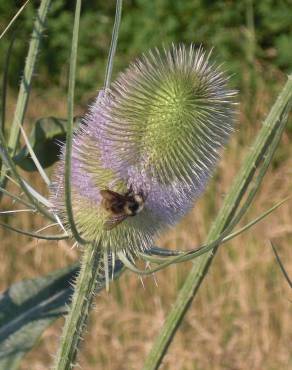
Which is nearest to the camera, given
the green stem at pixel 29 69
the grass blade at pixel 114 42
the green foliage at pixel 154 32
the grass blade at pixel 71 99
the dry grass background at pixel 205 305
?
the grass blade at pixel 71 99

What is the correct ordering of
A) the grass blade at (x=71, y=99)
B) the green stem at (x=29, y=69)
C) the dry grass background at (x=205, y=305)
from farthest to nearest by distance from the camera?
the dry grass background at (x=205, y=305)
the green stem at (x=29, y=69)
the grass blade at (x=71, y=99)

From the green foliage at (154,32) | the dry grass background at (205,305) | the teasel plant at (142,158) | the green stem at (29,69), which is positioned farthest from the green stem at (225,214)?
the green foliage at (154,32)

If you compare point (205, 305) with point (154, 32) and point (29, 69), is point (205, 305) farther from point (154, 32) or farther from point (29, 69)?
point (29, 69)

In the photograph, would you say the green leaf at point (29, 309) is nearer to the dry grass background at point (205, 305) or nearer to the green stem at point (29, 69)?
the green stem at point (29, 69)

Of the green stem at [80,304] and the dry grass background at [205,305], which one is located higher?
the green stem at [80,304]

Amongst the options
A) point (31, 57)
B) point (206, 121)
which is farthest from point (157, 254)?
point (31, 57)

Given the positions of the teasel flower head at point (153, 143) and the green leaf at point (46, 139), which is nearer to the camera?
the teasel flower head at point (153, 143)
